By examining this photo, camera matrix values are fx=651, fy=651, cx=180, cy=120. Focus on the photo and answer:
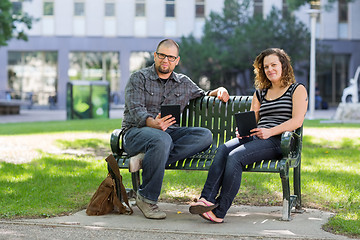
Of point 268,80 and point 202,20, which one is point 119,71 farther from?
point 268,80

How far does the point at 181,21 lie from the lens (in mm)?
42031

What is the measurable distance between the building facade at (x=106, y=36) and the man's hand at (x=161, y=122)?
36557 mm

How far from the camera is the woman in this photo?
496 centimetres

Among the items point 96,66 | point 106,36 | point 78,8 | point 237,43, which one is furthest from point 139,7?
point 237,43

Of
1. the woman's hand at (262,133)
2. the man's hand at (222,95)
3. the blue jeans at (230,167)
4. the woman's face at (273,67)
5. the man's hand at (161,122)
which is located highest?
the woman's face at (273,67)

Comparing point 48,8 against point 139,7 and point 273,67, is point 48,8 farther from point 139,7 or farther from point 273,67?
point 273,67

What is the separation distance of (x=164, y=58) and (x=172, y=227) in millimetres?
1505

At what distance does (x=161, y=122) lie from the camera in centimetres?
533

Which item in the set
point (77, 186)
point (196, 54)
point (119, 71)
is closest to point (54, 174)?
point (77, 186)

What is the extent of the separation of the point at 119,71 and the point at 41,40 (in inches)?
214

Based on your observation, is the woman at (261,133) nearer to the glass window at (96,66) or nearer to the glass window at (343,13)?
the glass window at (96,66)

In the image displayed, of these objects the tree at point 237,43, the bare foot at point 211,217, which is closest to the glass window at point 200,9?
the tree at point 237,43

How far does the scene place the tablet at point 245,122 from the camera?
5156mm

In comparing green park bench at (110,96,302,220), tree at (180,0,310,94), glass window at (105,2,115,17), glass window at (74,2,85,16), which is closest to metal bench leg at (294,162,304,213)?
green park bench at (110,96,302,220)
